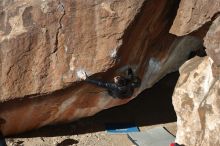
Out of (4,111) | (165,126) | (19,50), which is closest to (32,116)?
(4,111)

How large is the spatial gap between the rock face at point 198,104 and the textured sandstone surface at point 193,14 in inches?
12.3

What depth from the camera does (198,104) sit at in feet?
15.1

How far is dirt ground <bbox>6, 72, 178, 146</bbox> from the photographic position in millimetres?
5195

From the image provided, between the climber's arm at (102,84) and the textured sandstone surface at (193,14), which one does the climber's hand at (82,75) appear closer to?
the climber's arm at (102,84)

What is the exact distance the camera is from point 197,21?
15.0 feet

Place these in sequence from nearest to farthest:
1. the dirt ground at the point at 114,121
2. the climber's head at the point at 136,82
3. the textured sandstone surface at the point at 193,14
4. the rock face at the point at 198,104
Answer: the rock face at the point at 198,104, the textured sandstone surface at the point at 193,14, the climber's head at the point at 136,82, the dirt ground at the point at 114,121

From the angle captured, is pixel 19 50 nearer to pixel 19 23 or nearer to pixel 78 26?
pixel 19 23

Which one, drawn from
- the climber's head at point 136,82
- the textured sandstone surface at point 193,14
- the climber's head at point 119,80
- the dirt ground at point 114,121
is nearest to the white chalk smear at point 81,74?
the climber's head at point 119,80

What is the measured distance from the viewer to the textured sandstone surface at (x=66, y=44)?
461 cm

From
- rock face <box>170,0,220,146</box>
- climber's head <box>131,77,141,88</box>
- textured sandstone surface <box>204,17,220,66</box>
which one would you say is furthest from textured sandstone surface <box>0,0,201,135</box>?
textured sandstone surface <box>204,17,220,66</box>

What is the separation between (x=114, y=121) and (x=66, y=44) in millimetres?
1235

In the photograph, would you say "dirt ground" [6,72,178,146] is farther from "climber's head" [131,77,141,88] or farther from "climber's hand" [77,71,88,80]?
"climber's hand" [77,71,88,80]

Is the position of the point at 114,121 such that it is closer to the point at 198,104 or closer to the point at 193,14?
the point at 198,104

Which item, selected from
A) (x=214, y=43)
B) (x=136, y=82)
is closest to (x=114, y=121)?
(x=136, y=82)
